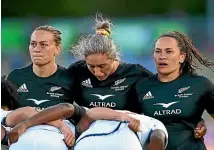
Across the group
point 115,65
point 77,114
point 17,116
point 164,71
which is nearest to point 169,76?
point 164,71

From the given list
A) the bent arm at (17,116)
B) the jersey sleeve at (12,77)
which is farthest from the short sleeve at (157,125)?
the jersey sleeve at (12,77)

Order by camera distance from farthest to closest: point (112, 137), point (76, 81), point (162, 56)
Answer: point (76, 81) < point (162, 56) < point (112, 137)

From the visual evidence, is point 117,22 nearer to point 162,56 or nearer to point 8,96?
point 162,56

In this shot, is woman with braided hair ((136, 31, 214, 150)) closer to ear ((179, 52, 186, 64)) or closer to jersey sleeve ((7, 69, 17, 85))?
ear ((179, 52, 186, 64))

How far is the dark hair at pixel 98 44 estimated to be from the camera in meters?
1.17

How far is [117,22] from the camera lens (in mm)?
1275

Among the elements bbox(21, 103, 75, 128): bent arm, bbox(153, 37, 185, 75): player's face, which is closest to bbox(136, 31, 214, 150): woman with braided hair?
bbox(153, 37, 185, 75): player's face

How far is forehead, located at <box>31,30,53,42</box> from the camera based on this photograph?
121cm

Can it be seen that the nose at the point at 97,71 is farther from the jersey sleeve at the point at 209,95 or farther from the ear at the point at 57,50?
the jersey sleeve at the point at 209,95

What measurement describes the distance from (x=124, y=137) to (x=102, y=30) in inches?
12.0

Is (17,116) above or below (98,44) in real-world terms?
below

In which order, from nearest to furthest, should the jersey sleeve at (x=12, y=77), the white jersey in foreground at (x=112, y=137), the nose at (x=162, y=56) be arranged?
the white jersey in foreground at (x=112, y=137) < the nose at (x=162, y=56) < the jersey sleeve at (x=12, y=77)

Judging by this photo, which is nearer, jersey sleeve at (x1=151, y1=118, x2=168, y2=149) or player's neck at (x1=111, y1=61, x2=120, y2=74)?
jersey sleeve at (x1=151, y1=118, x2=168, y2=149)

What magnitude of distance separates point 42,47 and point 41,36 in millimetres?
26
